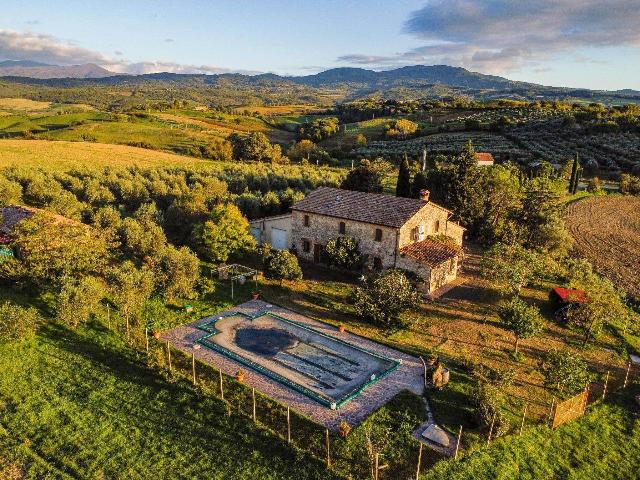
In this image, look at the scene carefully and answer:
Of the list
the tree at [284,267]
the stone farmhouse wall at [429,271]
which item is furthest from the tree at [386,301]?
the tree at [284,267]

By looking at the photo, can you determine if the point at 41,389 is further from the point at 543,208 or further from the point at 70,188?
the point at 543,208

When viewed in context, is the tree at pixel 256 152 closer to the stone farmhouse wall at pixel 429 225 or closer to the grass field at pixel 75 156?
the grass field at pixel 75 156

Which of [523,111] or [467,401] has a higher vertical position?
[523,111]

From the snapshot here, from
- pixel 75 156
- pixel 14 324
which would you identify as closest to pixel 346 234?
pixel 14 324

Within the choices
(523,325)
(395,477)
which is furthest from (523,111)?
(395,477)

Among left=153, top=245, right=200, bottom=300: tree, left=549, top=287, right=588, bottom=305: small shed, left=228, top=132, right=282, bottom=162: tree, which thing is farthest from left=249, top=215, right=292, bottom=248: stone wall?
left=228, top=132, right=282, bottom=162: tree

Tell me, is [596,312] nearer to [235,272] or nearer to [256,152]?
[235,272]
